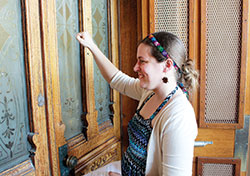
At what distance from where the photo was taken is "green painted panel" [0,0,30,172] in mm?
832

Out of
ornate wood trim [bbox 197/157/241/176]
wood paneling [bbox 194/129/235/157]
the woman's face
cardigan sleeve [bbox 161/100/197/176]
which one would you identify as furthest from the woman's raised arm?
ornate wood trim [bbox 197/157/241/176]

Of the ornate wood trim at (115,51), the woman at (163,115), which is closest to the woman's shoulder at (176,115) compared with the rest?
the woman at (163,115)

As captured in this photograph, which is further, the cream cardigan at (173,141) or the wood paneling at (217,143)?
the wood paneling at (217,143)

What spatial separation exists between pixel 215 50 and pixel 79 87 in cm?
93

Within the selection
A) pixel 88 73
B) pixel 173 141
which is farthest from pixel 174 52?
pixel 88 73

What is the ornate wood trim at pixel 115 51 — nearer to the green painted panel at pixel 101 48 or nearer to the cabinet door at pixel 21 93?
the green painted panel at pixel 101 48

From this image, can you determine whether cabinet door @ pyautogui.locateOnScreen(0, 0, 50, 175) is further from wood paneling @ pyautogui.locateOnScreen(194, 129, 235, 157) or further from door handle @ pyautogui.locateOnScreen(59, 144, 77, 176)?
wood paneling @ pyautogui.locateOnScreen(194, 129, 235, 157)

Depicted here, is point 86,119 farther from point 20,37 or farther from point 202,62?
point 202,62

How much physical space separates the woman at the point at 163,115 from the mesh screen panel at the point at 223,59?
0.47 metres

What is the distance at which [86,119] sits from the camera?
1.28m

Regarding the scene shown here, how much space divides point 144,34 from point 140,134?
772 millimetres

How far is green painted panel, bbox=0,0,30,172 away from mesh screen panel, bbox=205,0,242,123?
1148 mm

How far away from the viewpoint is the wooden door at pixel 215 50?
1398 mm

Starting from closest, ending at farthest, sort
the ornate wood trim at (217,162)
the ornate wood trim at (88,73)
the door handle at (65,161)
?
1. the door handle at (65,161)
2. the ornate wood trim at (88,73)
3. the ornate wood trim at (217,162)
